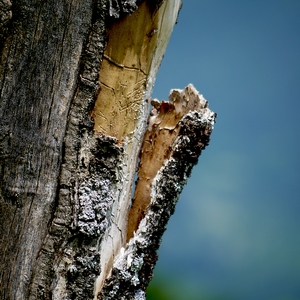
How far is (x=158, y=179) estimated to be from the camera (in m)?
0.81

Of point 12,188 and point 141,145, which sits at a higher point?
point 141,145

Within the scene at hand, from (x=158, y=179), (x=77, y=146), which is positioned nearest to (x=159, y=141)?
(x=158, y=179)

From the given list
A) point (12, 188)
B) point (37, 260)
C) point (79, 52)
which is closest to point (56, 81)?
point (79, 52)

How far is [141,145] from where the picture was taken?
85 cm

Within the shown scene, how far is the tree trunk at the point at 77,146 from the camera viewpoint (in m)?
0.65

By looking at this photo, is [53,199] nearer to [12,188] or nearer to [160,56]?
[12,188]

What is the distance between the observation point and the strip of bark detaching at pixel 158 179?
0.78 metres

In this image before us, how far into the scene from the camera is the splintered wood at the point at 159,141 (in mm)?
835

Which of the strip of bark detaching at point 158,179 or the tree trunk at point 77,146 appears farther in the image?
the strip of bark detaching at point 158,179

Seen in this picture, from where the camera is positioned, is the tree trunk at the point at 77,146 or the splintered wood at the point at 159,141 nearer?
the tree trunk at the point at 77,146

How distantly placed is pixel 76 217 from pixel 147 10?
1.17 ft

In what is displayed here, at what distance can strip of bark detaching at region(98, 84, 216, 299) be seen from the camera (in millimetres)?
778

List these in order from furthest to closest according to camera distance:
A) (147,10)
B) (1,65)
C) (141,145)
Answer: (141,145), (147,10), (1,65)

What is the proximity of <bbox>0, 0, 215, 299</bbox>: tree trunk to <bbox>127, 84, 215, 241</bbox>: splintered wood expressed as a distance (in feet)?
0.11
